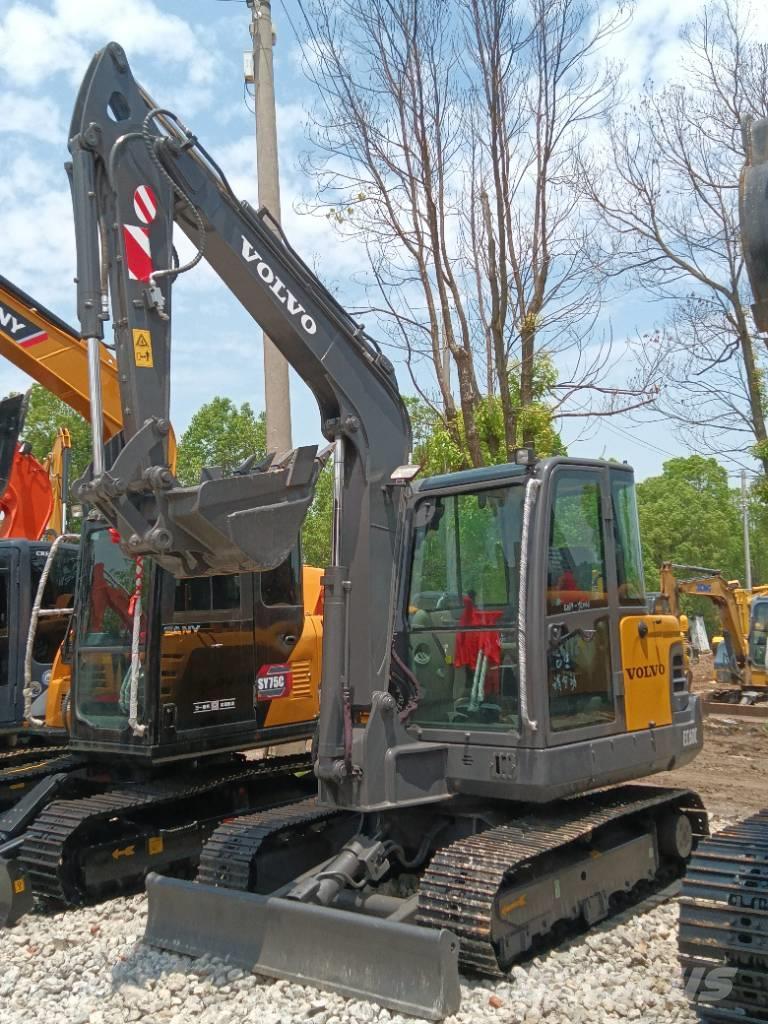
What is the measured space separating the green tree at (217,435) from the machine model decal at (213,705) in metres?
29.9

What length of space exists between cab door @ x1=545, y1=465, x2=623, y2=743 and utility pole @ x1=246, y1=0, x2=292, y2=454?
171 inches

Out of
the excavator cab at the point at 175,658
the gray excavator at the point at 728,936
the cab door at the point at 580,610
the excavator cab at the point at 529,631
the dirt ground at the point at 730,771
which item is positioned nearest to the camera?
the gray excavator at the point at 728,936

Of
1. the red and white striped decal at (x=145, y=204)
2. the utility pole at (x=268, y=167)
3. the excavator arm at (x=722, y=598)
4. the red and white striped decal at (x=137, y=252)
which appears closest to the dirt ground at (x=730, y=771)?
the excavator arm at (x=722, y=598)

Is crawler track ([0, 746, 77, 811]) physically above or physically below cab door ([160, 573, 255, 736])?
below

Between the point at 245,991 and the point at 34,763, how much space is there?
4.37 meters

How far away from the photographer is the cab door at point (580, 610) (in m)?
5.78

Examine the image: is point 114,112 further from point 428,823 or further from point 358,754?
point 428,823

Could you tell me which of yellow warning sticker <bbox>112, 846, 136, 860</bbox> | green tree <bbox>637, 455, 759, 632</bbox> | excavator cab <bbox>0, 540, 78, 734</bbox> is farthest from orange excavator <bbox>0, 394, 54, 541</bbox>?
green tree <bbox>637, 455, 759, 632</bbox>

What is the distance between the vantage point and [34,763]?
8.94 m

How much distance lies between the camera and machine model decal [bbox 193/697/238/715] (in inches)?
284

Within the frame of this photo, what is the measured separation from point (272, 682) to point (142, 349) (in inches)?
129

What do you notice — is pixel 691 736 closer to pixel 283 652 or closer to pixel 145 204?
pixel 283 652

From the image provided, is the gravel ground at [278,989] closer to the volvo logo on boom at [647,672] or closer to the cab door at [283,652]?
the volvo logo on boom at [647,672]

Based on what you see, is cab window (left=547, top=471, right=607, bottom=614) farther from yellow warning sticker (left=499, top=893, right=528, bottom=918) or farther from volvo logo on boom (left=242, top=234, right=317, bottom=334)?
volvo logo on boom (left=242, top=234, right=317, bottom=334)
